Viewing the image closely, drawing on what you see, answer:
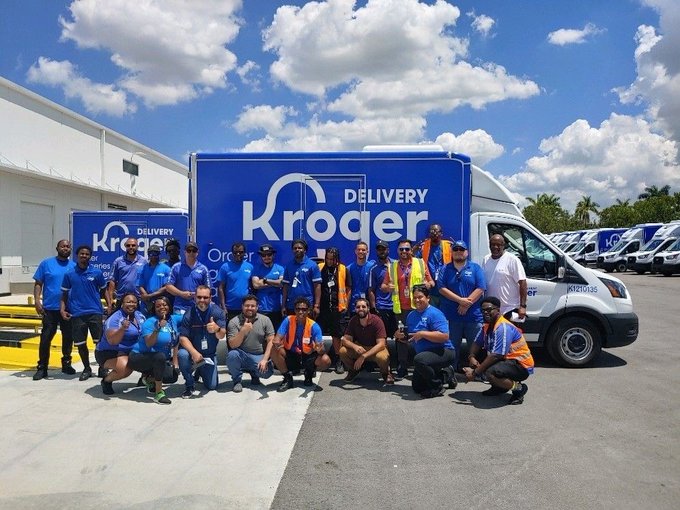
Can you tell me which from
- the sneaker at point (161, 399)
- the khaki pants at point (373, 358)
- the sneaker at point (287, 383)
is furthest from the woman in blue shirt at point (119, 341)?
the khaki pants at point (373, 358)

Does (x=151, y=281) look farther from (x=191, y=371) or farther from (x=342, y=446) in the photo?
(x=342, y=446)

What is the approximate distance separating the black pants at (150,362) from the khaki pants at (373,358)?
6.95 ft

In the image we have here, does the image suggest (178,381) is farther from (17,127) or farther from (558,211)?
(558,211)

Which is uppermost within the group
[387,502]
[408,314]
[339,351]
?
[408,314]

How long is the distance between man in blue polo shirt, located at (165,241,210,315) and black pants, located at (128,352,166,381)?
36.4 inches

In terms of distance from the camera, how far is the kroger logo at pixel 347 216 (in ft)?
25.3

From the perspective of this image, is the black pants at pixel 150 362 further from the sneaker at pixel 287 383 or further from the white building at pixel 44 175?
the white building at pixel 44 175

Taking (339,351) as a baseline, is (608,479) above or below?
below

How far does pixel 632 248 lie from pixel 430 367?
100 ft

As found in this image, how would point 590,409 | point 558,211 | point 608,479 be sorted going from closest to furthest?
point 608,479
point 590,409
point 558,211

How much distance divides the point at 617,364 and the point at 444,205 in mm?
3487

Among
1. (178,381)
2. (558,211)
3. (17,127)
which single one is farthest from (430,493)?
(558,211)

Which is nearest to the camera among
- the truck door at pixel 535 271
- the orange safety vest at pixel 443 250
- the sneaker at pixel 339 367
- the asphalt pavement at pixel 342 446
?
the asphalt pavement at pixel 342 446

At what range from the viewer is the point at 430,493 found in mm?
3906
